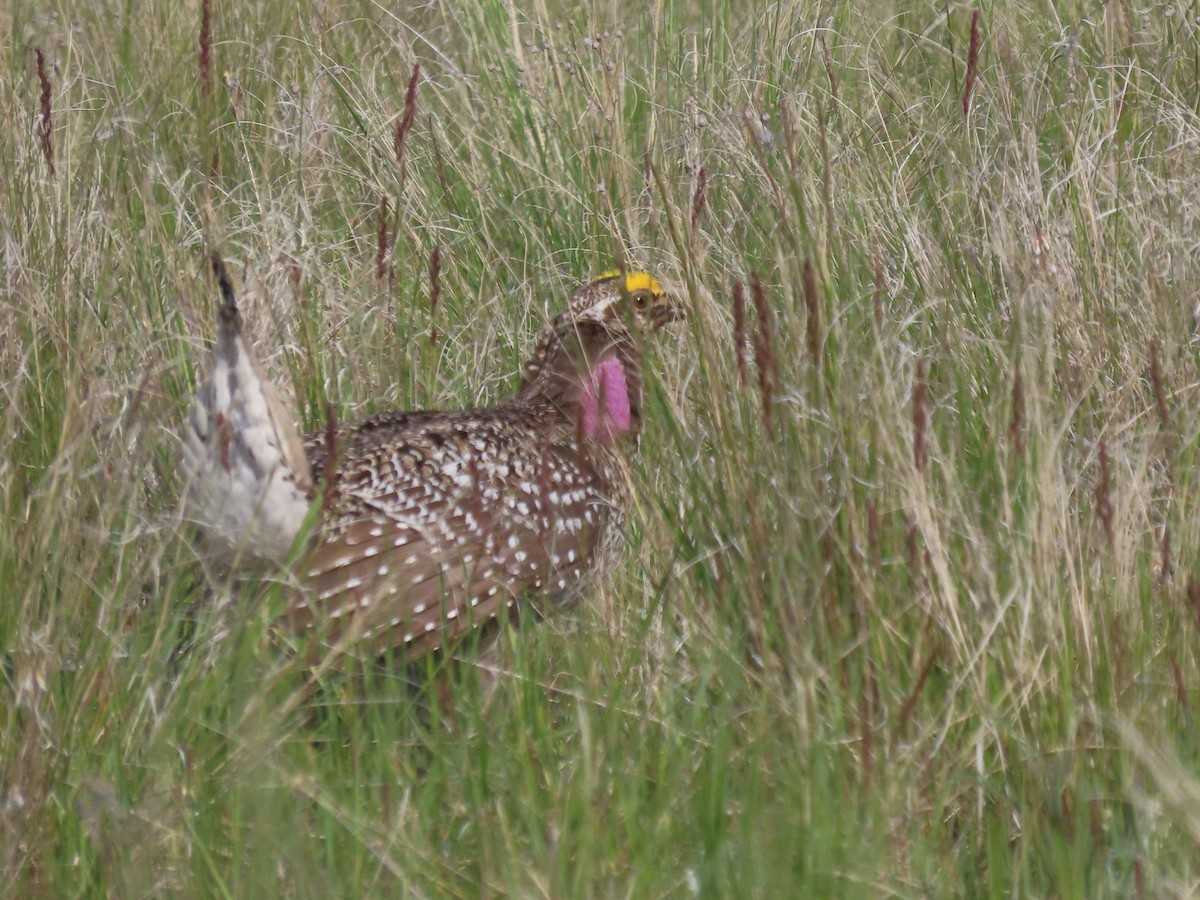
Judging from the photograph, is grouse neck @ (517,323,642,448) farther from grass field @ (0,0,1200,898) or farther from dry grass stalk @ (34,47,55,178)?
dry grass stalk @ (34,47,55,178)

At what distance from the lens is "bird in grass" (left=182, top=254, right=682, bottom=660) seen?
329cm

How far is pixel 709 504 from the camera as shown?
314cm

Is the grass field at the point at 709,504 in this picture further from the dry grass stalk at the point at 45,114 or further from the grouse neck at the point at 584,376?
the grouse neck at the point at 584,376

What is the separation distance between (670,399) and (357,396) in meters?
1.38

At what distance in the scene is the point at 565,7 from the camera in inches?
244

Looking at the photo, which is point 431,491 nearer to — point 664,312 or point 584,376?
point 584,376

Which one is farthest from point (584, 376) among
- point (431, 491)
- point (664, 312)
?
point (431, 491)

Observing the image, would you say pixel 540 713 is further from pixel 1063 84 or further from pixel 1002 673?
pixel 1063 84

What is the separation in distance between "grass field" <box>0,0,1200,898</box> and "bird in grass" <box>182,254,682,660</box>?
0.40 feet

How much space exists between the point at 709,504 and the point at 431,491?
763 millimetres

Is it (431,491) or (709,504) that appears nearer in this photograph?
(709,504)

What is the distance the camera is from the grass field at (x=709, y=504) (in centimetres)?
244

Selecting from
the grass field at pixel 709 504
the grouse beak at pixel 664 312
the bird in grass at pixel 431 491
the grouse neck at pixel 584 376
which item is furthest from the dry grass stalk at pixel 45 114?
the grouse beak at pixel 664 312

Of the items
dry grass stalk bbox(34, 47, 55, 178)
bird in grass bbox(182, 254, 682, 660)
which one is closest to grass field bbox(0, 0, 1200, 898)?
dry grass stalk bbox(34, 47, 55, 178)
